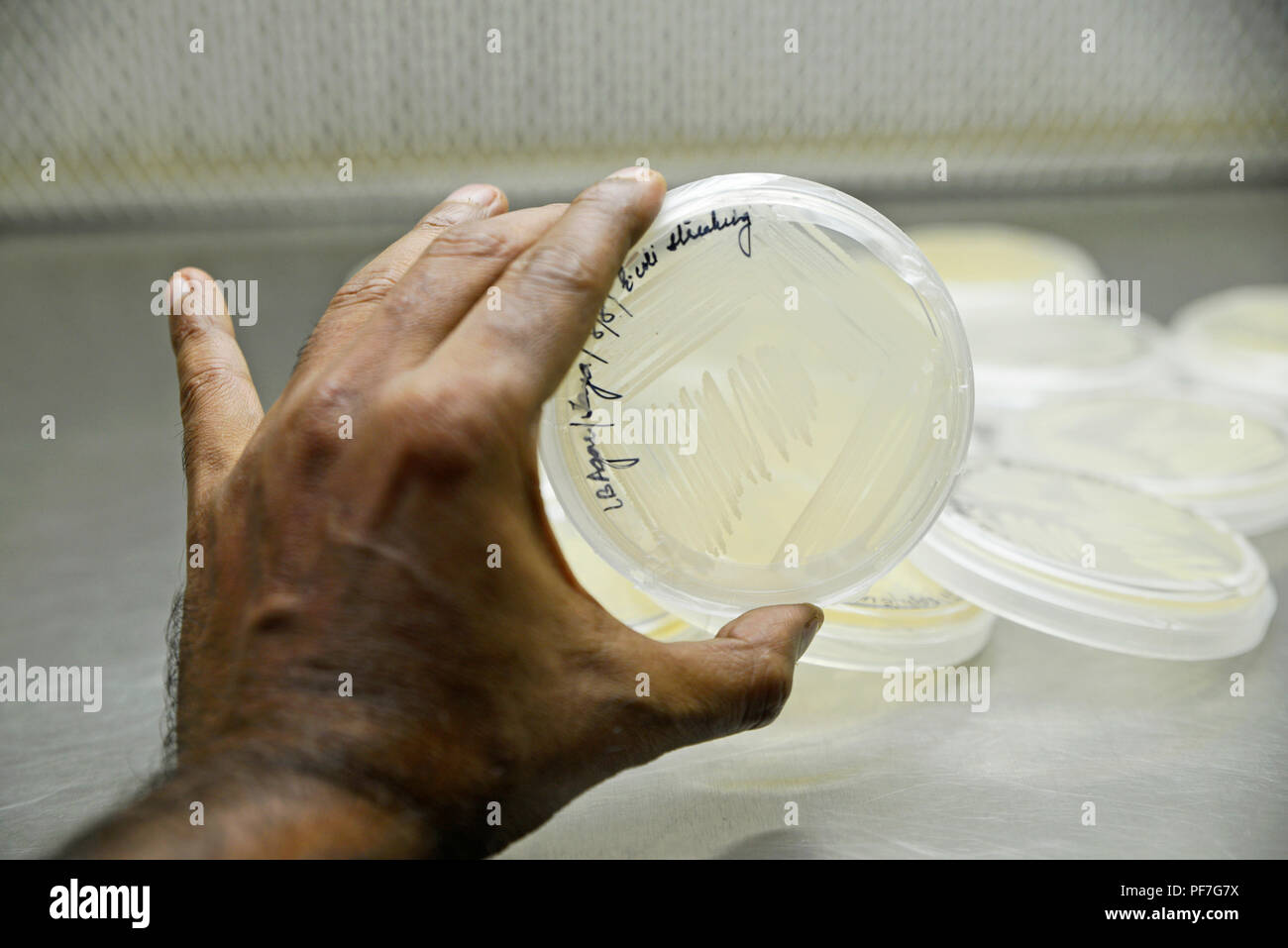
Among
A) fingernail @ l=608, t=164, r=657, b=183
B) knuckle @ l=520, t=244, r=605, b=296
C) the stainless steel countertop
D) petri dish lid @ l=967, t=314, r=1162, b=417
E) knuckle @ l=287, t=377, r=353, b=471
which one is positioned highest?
fingernail @ l=608, t=164, r=657, b=183

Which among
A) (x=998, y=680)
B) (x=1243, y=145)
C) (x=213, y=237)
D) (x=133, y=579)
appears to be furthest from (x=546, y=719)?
(x=1243, y=145)

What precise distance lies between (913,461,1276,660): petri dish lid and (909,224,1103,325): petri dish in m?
0.69

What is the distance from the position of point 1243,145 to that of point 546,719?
7.30 ft

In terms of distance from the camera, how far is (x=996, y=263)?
191 cm

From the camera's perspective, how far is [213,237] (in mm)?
2107

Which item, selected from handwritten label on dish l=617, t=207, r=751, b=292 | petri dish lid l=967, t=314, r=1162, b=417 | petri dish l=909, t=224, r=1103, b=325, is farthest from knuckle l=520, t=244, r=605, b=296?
petri dish l=909, t=224, r=1103, b=325

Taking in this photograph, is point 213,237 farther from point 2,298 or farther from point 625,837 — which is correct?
point 625,837

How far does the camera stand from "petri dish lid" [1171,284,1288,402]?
160cm

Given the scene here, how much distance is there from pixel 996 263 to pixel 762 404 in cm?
122

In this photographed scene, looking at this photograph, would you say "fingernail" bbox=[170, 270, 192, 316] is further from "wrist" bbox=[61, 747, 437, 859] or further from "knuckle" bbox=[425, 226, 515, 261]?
"wrist" bbox=[61, 747, 437, 859]

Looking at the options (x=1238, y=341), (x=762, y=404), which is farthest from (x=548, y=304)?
(x=1238, y=341)

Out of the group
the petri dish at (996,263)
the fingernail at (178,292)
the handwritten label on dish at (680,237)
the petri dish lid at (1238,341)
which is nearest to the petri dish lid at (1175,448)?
the petri dish lid at (1238,341)

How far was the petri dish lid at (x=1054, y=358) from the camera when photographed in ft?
5.10

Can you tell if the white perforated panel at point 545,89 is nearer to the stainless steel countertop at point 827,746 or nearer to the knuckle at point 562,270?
the stainless steel countertop at point 827,746
